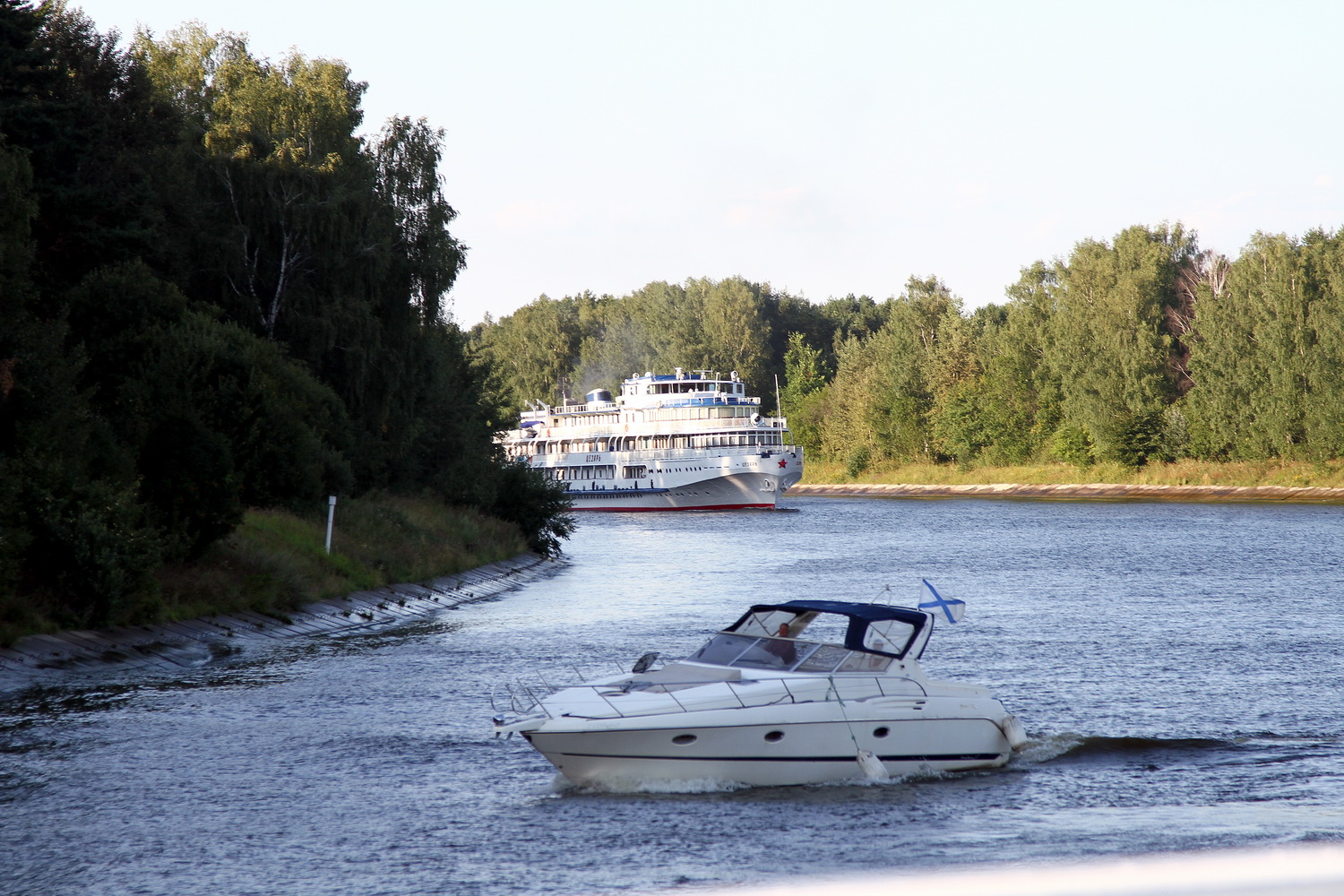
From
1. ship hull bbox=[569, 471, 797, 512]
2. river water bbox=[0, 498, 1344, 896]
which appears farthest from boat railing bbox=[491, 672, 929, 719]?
ship hull bbox=[569, 471, 797, 512]

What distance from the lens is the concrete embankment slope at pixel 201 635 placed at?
20.2m

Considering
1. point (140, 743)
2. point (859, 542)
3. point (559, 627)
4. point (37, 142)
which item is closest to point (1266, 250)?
point (859, 542)

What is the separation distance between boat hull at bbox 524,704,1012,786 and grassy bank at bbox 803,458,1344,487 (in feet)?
251

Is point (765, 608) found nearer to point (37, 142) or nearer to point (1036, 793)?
point (1036, 793)

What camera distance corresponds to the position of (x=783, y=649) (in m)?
16.2

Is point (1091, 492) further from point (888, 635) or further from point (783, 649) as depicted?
point (783, 649)

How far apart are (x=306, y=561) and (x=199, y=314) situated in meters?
7.60

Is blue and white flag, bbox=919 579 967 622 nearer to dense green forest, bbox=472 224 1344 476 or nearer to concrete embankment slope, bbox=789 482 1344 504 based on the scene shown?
dense green forest, bbox=472 224 1344 476

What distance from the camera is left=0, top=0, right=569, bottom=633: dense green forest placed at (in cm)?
2292

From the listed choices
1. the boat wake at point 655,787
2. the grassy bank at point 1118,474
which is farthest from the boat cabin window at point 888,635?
the grassy bank at point 1118,474

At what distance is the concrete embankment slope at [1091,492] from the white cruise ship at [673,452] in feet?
61.5

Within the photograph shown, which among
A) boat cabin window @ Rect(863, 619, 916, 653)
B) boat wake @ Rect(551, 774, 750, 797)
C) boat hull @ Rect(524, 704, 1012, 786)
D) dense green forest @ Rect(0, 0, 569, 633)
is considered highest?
dense green forest @ Rect(0, 0, 569, 633)

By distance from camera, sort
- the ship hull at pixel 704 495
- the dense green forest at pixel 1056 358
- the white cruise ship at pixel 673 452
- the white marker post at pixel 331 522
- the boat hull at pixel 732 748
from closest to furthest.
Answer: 1. the boat hull at pixel 732 748
2. the white marker post at pixel 331 522
3. the dense green forest at pixel 1056 358
4. the ship hull at pixel 704 495
5. the white cruise ship at pixel 673 452

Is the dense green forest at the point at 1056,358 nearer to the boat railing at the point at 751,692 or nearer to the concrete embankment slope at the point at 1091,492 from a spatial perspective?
the concrete embankment slope at the point at 1091,492
